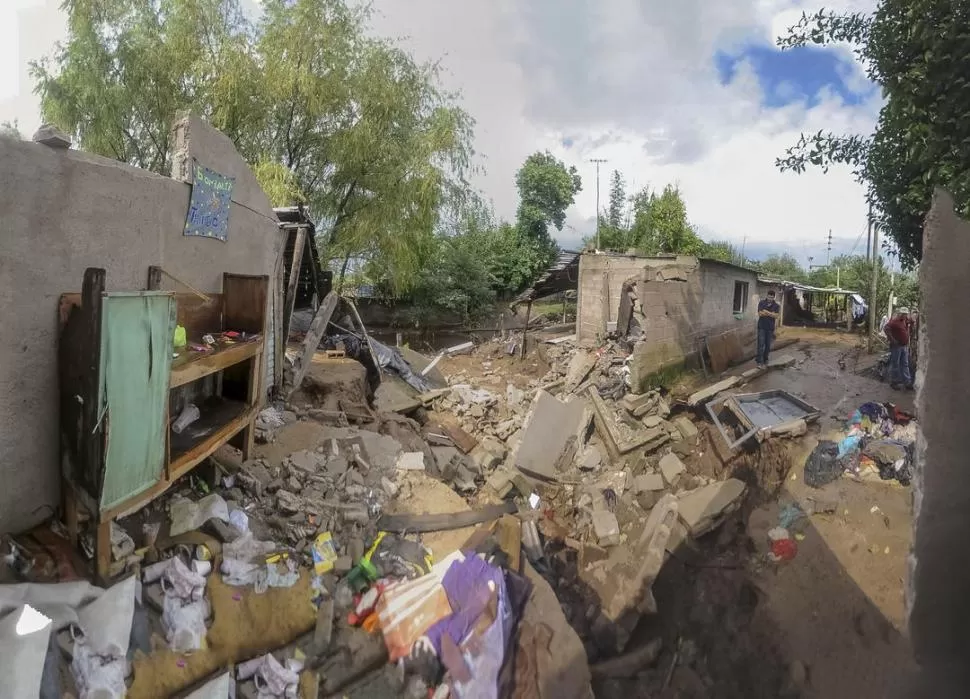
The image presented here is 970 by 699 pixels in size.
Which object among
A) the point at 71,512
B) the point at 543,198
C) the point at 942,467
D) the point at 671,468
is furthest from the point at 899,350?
the point at 543,198

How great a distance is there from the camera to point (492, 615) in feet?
13.7

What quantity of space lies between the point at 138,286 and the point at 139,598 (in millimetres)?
2202

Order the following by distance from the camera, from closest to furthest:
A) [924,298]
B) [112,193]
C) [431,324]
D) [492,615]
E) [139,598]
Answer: [924,298]
[139,598]
[112,193]
[492,615]
[431,324]

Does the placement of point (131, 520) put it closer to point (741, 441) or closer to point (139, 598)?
point (139, 598)

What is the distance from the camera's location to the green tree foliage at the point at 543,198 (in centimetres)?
2355

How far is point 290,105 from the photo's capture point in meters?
11.6

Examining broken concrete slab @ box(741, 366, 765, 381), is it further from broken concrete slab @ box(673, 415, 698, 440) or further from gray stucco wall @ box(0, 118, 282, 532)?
gray stucco wall @ box(0, 118, 282, 532)

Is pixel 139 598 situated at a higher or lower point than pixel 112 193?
lower

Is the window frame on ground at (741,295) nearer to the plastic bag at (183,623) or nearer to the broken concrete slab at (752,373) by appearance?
the broken concrete slab at (752,373)

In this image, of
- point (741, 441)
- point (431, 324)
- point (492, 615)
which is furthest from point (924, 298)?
point (431, 324)

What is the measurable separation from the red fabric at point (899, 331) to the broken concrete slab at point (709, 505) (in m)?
4.72

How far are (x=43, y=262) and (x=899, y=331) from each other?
11187 mm

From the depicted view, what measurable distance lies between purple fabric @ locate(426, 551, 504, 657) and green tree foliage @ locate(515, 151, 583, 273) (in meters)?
19.6

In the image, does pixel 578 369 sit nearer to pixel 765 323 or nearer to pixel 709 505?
pixel 765 323
